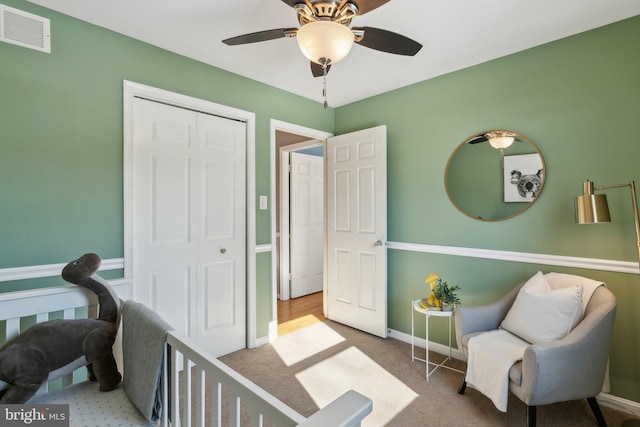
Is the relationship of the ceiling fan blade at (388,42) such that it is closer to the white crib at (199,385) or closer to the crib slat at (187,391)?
the white crib at (199,385)

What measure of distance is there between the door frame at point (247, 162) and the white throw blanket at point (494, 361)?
5.88 ft

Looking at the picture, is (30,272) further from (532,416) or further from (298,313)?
(532,416)

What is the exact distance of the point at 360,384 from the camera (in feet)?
7.36

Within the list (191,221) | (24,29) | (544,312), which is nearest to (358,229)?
(191,221)

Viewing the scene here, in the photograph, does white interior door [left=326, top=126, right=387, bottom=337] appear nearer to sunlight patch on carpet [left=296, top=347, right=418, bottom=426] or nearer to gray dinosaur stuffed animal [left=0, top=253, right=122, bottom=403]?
sunlight patch on carpet [left=296, top=347, right=418, bottom=426]

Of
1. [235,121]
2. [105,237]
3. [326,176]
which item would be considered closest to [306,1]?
[235,121]

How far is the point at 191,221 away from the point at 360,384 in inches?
69.8

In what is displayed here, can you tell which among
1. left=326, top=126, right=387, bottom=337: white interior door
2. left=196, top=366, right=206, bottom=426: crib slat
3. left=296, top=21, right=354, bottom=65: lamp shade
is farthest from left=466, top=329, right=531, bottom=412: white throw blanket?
left=296, top=21, right=354, bottom=65: lamp shade

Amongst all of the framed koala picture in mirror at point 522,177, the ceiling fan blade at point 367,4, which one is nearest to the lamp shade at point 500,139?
the framed koala picture in mirror at point 522,177

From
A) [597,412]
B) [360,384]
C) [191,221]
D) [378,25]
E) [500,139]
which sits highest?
[378,25]

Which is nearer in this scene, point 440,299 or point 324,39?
point 324,39

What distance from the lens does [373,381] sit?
7.47ft

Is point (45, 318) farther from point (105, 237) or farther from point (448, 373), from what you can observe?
point (448, 373)

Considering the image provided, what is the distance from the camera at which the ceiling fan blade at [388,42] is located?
1566 mm
